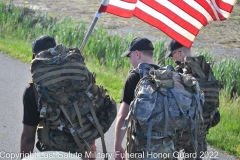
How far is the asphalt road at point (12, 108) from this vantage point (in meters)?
6.43

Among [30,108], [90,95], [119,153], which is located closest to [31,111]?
[30,108]

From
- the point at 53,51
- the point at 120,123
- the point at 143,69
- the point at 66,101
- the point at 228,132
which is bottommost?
the point at 228,132

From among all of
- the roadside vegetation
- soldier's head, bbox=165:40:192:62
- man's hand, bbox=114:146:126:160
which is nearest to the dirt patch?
the roadside vegetation

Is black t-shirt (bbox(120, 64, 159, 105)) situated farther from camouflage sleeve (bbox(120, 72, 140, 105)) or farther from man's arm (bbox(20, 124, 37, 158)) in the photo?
man's arm (bbox(20, 124, 37, 158))

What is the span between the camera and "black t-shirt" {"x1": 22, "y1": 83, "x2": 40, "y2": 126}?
421cm

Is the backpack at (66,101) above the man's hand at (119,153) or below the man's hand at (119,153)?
above

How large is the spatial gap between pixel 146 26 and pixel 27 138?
13.7 meters

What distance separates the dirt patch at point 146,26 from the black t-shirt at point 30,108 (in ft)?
Result: 33.9

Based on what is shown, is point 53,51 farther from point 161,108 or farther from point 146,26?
point 146,26

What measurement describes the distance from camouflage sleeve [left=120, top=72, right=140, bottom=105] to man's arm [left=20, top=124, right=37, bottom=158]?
2.85 ft

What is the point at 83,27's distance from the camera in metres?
12.3

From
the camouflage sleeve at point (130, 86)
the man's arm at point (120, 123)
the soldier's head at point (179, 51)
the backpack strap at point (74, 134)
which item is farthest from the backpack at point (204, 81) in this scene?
the backpack strap at point (74, 134)

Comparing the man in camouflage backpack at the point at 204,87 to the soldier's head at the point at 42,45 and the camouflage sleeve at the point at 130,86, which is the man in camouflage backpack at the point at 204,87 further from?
the soldier's head at the point at 42,45

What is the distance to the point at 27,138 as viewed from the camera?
14.1 ft
